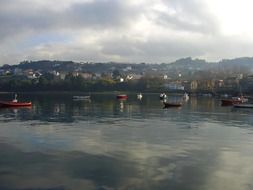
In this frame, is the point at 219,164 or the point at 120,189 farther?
the point at 219,164

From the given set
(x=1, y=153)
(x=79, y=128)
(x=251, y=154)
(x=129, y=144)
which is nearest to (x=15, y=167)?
(x=1, y=153)

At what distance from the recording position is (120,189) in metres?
20.6

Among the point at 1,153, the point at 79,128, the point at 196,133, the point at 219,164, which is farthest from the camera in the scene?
the point at 79,128

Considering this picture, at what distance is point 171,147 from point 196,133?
421 inches

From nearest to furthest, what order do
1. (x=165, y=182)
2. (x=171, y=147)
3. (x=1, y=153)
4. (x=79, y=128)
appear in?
(x=165, y=182)
(x=1, y=153)
(x=171, y=147)
(x=79, y=128)

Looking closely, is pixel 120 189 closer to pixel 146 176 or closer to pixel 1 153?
pixel 146 176

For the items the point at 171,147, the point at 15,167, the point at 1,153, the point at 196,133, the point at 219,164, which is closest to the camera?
the point at 15,167

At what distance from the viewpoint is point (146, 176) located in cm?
2322

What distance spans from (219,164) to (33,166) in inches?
464

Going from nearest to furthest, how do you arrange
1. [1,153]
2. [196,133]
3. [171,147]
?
[1,153]
[171,147]
[196,133]

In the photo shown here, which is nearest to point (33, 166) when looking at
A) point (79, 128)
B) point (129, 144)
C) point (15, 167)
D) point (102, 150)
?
point (15, 167)

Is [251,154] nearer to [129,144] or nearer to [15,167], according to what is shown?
[129,144]

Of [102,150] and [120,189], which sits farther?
[102,150]

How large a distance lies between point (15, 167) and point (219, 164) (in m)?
12.9
